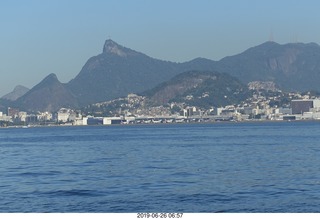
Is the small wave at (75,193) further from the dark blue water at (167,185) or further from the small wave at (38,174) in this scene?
the small wave at (38,174)

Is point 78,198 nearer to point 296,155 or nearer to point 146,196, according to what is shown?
point 146,196

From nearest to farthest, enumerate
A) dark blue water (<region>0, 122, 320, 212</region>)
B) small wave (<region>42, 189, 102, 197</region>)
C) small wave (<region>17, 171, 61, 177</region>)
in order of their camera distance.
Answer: dark blue water (<region>0, 122, 320, 212</region>) → small wave (<region>42, 189, 102, 197</region>) → small wave (<region>17, 171, 61, 177</region>)

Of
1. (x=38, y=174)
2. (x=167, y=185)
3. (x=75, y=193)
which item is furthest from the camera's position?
(x=38, y=174)

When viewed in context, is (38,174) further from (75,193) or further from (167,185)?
(75,193)

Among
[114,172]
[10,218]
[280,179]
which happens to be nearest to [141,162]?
[114,172]

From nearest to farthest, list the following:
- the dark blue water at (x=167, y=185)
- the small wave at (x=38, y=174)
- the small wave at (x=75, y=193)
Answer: the dark blue water at (x=167, y=185) < the small wave at (x=75, y=193) < the small wave at (x=38, y=174)

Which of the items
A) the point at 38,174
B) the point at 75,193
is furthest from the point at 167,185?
the point at 38,174

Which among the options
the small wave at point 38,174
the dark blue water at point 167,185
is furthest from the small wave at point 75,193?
the small wave at point 38,174

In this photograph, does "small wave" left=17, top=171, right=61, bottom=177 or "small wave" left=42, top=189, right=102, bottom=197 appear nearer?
"small wave" left=42, top=189, right=102, bottom=197

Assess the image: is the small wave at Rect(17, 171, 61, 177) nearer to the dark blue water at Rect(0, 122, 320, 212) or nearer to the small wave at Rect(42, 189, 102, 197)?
the dark blue water at Rect(0, 122, 320, 212)

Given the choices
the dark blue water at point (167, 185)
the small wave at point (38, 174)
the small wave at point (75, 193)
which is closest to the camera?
the dark blue water at point (167, 185)

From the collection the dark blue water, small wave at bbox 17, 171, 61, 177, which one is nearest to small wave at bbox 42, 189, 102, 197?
the dark blue water
